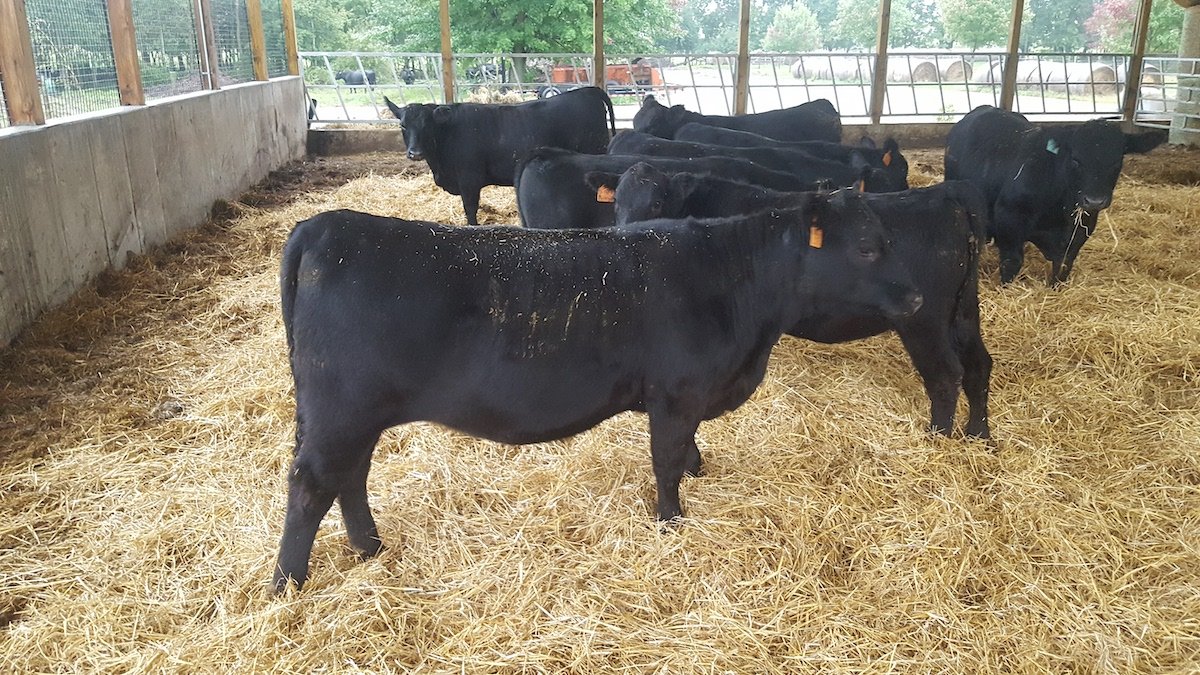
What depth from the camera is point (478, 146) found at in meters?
9.41

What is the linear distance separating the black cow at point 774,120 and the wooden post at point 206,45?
5.48 meters

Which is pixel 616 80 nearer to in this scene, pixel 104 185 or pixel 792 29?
pixel 792 29

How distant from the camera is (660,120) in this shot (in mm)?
9578

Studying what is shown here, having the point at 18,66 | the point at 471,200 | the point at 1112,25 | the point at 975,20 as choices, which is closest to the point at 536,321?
the point at 18,66

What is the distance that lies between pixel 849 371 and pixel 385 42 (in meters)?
22.9

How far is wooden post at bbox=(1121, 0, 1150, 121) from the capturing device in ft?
49.7

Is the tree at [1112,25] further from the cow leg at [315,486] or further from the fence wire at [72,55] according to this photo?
the cow leg at [315,486]

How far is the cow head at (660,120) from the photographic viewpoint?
9.55 meters

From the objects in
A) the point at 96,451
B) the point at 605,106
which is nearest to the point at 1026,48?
the point at 605,106

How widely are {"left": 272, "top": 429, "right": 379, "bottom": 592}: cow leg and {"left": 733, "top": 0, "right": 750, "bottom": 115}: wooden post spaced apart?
1237 centimetres

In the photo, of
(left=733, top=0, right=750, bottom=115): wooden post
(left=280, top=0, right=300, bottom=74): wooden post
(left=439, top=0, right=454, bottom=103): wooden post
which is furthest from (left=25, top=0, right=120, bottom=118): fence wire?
(left=733, top=0, right=750, bottom=115): wooden post

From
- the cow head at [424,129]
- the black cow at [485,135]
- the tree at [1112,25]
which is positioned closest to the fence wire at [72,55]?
the cow head at [424,129]

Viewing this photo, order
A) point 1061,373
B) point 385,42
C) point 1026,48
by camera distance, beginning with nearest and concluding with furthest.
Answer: point 1061,373 < point 1026,48 < point 385,42

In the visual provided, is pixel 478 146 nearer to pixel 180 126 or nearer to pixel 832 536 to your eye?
pixel 180 126
